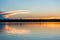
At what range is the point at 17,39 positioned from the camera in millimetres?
5473

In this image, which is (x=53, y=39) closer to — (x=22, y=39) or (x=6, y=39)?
(x=22, y=39)

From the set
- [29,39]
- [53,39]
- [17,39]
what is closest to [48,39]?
[53,39]

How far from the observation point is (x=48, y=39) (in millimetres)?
5465

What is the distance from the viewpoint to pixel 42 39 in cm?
548

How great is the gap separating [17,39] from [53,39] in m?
1.23

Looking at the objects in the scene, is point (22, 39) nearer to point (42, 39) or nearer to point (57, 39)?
point (42, 39)

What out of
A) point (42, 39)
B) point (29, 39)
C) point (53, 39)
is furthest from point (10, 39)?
point (53, 39)

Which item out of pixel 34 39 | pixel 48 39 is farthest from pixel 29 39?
pixel 48 39

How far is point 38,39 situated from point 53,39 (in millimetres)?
511

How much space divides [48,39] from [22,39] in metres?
0.89

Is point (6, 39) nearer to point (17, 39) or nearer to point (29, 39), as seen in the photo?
point (17, 39)

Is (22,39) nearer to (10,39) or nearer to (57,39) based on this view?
(10,39)

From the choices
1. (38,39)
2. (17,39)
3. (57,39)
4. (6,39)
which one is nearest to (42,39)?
(38,39)

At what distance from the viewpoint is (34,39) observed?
5.47m
